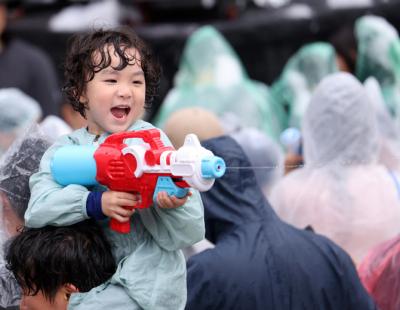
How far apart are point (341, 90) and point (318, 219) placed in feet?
1.83

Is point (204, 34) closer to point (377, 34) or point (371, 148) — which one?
point (377, 34)

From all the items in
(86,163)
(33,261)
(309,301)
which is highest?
(86,163)

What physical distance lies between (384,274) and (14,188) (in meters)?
1.38

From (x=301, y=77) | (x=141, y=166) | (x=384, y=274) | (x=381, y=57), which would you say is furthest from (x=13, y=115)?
(x=301, y=77)

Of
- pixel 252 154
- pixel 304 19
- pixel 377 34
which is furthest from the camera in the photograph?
pixel 304 19

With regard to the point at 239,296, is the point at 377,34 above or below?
above

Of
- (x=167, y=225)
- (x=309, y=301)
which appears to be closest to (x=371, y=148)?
(x=309, y=301)

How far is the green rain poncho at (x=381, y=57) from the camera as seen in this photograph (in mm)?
6270

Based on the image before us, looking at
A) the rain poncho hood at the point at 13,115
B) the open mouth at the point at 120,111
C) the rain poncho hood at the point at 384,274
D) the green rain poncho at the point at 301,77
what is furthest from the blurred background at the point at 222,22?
the open mouth at the point at 120,111

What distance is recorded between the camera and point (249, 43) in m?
8.84

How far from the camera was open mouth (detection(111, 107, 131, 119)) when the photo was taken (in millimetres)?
2754

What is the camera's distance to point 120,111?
2758 millimetres

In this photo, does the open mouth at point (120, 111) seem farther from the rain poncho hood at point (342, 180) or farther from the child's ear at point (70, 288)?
the rain poncho hood at point (342, 180)

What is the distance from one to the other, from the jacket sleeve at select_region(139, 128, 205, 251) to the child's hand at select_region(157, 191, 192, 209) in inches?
2.7
